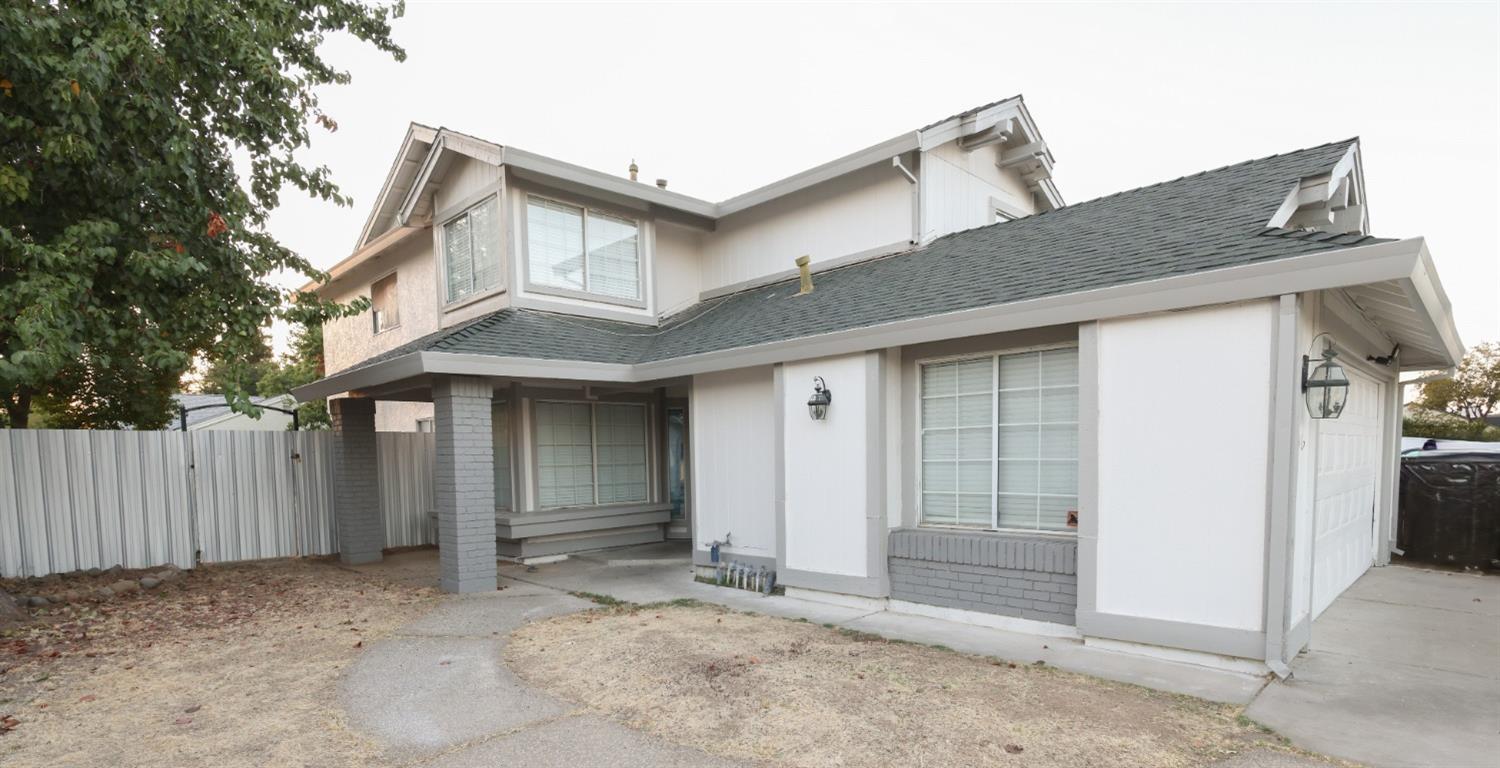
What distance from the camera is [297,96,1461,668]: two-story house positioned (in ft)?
14.6

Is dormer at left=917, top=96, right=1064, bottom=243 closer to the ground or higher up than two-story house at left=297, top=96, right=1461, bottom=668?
higher up

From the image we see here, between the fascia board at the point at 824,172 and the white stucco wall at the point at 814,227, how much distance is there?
166 mm

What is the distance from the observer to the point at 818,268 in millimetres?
9945

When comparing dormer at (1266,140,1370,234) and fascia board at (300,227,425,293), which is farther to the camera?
fascia board at (300,227,425,293)

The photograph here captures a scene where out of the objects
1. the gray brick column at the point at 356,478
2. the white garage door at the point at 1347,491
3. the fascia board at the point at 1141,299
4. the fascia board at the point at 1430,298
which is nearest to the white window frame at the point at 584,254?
the gray brick column at the point at 356,478

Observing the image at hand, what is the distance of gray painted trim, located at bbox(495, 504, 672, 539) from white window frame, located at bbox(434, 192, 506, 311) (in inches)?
131

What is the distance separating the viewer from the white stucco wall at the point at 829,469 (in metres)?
6.35

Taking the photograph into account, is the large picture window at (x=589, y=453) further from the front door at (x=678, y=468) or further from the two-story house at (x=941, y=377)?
the front door at (x=678, y=468)

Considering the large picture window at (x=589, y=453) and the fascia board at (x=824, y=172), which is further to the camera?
the large picture window at (x=589, y=453)

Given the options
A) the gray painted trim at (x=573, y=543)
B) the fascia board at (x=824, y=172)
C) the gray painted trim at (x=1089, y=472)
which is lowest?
Answer: the gray painted trim at (x=573, y=543)

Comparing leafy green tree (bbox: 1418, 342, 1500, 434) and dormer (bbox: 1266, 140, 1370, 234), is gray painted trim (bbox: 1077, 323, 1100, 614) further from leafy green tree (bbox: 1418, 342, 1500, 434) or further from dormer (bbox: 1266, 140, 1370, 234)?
leafy green tree (bbox: 1418, 342, 1500, 434)

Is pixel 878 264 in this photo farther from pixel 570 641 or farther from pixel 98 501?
pixel 98 501

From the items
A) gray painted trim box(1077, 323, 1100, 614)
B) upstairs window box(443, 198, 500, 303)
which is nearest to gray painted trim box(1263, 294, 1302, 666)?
gray painted trim box(1077, 323, 1100, 614)

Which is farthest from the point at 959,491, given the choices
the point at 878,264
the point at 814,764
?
the point at 878,264
